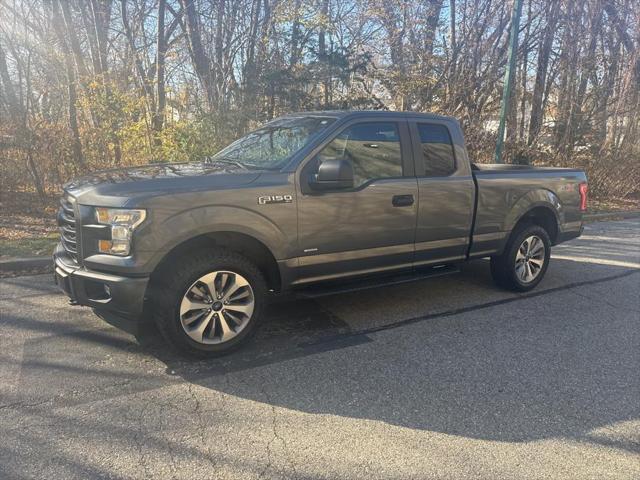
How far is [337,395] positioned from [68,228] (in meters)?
2.39

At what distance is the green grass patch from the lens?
235 inches

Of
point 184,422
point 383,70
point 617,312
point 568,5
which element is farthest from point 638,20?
point 184,422

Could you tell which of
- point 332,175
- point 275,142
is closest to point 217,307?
point 332,175

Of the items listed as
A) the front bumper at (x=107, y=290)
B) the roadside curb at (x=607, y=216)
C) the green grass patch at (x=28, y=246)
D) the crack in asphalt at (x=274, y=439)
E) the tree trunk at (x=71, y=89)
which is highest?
the tree trunk at (x=71, y=89)

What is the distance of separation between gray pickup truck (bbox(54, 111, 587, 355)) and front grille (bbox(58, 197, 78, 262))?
0.02 meters

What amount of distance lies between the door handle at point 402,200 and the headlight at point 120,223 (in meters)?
2.20

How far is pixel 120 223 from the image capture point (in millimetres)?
3203

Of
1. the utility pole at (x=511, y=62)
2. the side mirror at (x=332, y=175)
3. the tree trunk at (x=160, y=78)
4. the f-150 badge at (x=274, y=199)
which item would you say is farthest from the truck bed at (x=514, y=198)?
the tree trunk at (x=160, y=78)

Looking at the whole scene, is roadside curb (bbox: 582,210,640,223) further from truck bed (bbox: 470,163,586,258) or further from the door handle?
the door handle

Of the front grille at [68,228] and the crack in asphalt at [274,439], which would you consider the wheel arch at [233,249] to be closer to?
the front grille at [68,228]

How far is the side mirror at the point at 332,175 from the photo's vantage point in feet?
12.1

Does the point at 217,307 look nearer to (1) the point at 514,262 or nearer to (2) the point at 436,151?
(2) the point at 436,151

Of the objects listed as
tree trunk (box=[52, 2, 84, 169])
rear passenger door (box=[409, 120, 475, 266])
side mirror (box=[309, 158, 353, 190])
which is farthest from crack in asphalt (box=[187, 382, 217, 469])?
tree trunk (box=[52, 2, 84, 169])

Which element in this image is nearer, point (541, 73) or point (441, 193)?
point (441, 193)
